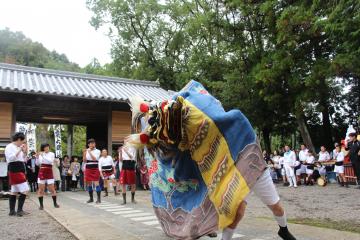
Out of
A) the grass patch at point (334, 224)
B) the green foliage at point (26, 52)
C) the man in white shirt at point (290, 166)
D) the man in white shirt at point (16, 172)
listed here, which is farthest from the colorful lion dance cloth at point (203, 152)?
the green foliage at point (26, 52)

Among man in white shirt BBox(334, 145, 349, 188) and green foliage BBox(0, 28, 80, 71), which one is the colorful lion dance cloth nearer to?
man in white shirt BBox(334, 145, 349, 188)

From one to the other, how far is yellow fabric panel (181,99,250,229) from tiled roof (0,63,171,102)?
916 cm


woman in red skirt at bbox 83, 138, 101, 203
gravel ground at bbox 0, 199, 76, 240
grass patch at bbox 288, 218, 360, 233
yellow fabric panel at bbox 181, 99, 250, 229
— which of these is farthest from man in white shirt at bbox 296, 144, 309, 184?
yellow fabric panel at bbox 181, 99, 250, 229

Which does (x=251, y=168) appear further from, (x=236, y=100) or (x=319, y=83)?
(x=236, y=100)

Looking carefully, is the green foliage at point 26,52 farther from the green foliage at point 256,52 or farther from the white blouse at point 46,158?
the white blouse at point 46,158

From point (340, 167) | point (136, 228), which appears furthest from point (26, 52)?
point (136, 228)

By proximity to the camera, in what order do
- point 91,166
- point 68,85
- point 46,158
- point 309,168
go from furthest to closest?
point 309,168 < point 68,85 < point 91,166 < point 46,158

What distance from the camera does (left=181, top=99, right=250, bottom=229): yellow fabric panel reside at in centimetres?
342

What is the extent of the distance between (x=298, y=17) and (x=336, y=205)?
6.62 m

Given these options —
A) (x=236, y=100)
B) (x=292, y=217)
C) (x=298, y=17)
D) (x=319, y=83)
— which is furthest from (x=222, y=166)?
(x=236, y=100)

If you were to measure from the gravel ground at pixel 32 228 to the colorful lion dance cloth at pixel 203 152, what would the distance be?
2418mm

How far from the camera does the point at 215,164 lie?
143 inches

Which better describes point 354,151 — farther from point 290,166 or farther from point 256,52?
point 256,52

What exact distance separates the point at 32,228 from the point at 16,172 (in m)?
2.13
